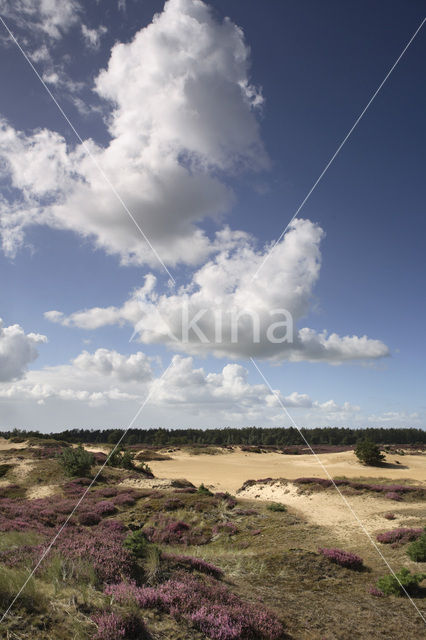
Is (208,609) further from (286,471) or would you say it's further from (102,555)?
(286,471)

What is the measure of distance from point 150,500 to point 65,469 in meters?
13.6

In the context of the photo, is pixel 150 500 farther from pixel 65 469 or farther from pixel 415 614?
pixel 415 614

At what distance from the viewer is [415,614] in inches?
321

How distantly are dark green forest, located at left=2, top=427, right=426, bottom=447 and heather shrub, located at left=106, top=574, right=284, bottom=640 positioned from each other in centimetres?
10494

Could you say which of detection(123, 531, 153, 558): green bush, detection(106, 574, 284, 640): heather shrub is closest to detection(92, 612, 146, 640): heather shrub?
detection(106, 574, 284, 640): heather shrub

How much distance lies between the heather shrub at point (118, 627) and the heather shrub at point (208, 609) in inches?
26.4

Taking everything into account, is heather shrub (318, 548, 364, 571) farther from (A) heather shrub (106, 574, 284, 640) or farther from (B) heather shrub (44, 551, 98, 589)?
(B) heather shrub (44, 551, 98, 589)

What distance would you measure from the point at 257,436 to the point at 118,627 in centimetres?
13026

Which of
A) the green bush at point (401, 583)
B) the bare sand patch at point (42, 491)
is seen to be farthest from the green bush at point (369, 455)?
the green bush at point (401, 583)

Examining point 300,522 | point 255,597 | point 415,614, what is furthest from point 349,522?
point 255,597

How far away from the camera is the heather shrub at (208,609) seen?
593 cm

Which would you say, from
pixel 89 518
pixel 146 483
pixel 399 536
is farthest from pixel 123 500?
pixel 399 536

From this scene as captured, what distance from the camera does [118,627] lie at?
5.19m

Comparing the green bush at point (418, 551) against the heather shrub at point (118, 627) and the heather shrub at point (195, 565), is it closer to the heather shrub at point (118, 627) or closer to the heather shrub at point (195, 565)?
the heather shrub at point (195, 565)
